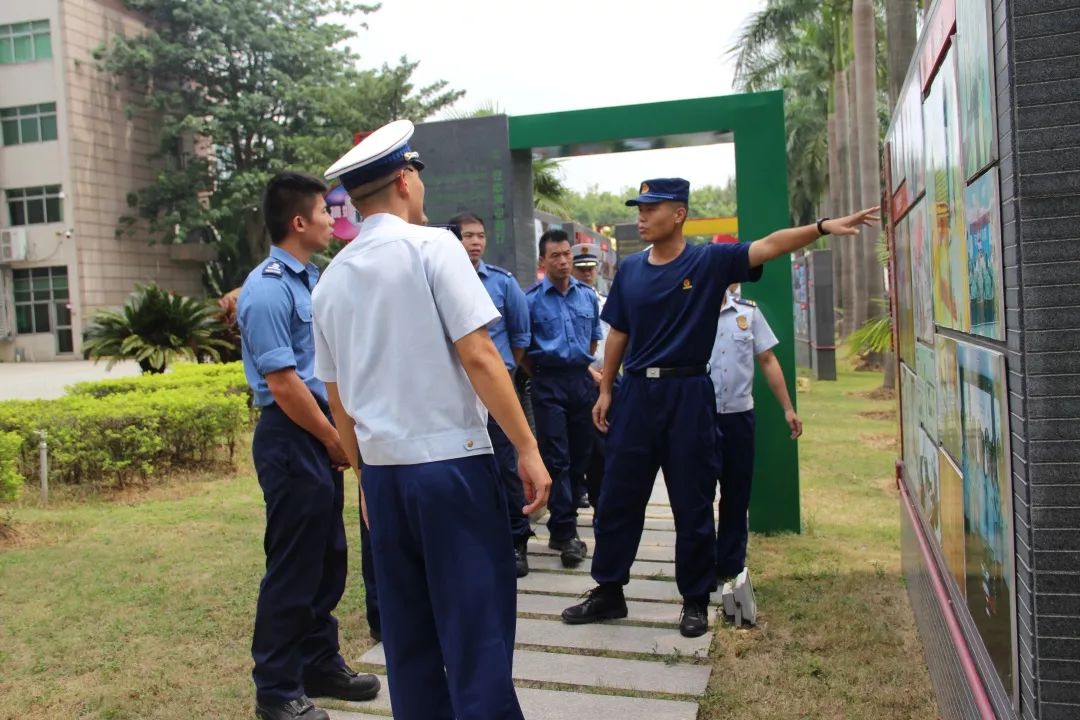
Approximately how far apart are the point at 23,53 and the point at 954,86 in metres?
36.4

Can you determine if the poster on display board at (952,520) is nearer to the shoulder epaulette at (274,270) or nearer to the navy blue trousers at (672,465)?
the navy blue trousers at (672,465)

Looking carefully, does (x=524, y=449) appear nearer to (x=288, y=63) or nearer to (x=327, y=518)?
(x=327, y=518)

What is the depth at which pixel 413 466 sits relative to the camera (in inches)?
95.7

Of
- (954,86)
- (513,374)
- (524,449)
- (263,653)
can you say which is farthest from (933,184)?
(513,374)

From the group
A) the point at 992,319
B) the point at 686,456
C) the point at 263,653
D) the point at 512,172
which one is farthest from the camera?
the point at 512,172

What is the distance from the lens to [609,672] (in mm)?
3814

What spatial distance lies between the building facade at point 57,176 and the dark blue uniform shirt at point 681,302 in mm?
31408

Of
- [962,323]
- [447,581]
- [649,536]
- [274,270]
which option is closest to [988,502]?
[962,323]

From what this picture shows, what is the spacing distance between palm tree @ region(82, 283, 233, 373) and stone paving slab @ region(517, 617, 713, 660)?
33.6 feet

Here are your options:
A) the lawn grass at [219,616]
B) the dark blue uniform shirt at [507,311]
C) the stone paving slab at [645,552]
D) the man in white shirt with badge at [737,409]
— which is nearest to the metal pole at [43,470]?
the lawn grass at [219,616]

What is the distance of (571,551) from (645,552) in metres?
0.53

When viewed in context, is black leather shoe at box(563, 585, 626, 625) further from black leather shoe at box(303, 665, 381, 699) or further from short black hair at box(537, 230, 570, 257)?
short black hair at box(537, 230, 570, 257)

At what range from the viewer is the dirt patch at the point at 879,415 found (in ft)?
41.5

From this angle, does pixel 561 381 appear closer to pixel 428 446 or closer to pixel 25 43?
pixel 428 446
